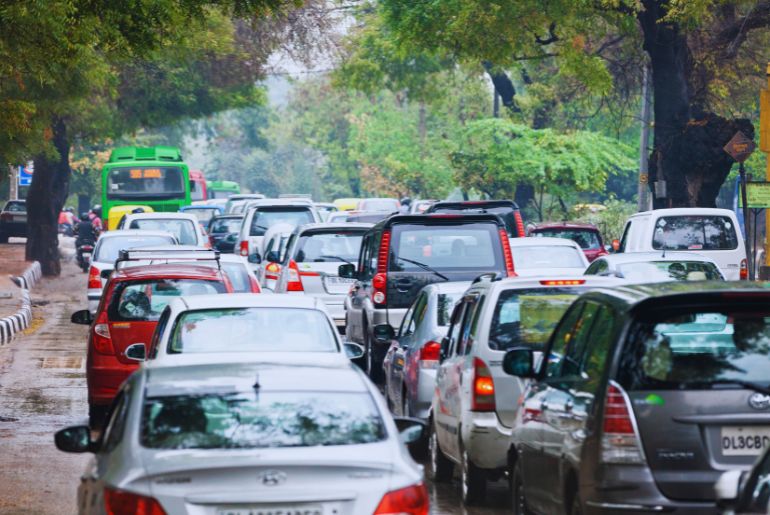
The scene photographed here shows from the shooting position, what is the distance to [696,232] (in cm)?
2439

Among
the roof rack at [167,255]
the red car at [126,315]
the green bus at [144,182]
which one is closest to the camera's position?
the red car at [126,315]

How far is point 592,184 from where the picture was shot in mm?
46438

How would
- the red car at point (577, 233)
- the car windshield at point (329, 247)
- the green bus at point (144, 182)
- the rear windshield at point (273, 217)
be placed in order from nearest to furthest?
the car windshield at point (329, 247) → the red car at point (577, 233) → the rear windshield at point (273, 217) → the green bus at point (144, 182)

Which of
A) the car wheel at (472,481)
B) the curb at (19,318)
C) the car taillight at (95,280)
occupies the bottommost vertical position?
the curb at (19,318)

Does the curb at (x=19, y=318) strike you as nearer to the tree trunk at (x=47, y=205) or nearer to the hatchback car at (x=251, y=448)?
the tree trunk at (x=47, y=205)

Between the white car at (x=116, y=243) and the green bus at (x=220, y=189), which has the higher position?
the white car at (x=116, y=243)

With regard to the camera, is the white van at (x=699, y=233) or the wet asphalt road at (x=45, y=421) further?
the white van at (x=699, y=233)

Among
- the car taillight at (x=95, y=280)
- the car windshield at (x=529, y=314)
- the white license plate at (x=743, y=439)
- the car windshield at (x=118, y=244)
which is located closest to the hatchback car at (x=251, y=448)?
the white license plate at (x=743, y=439)

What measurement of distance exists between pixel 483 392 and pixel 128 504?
4718 millimetres

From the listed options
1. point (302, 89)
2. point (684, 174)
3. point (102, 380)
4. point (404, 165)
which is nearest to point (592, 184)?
point (684, 174)

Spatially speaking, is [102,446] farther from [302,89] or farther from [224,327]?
[302,89]

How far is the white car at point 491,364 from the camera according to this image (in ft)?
34.8

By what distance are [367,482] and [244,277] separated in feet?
41.3

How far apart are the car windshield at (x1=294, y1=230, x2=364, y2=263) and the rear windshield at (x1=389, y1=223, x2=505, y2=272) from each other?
5902 mm
